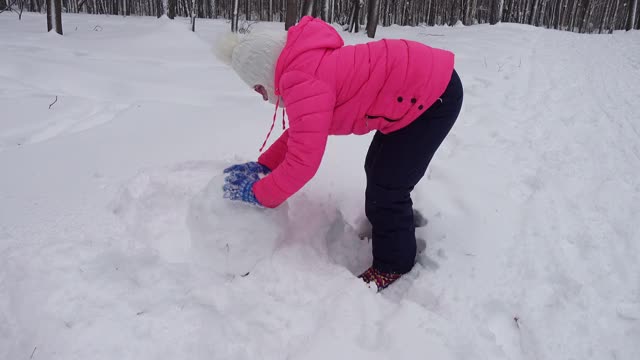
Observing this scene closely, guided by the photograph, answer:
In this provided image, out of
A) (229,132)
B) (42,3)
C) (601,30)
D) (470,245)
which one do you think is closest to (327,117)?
(470,245)

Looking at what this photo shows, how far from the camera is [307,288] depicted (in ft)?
5.07

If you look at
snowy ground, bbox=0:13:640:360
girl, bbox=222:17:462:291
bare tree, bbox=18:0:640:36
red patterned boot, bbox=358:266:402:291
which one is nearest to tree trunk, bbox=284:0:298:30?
snowy ground, bbox=0:13:640:360

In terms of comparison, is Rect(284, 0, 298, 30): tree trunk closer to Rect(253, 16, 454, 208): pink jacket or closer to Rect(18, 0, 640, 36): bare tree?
Rect(253, 16, 454, 208): pink jacket

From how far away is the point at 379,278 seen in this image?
160 cm

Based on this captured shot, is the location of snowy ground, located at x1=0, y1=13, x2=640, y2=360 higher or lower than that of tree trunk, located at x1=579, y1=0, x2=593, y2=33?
lower

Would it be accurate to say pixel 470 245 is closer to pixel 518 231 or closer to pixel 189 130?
pixel 518 231

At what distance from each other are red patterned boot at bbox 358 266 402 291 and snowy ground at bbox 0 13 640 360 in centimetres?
4

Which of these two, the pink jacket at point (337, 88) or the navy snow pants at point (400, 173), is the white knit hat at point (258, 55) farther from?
the navy snow pants at point (400, 173)

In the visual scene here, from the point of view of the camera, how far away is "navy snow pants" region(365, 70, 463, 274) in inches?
58.9

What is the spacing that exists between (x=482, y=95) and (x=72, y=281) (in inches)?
151

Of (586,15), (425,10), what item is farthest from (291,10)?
(586,15)

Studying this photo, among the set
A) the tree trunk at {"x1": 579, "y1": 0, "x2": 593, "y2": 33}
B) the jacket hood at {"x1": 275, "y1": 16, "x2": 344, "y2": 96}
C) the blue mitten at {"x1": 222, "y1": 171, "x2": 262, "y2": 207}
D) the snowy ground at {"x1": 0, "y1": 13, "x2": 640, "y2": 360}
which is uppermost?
the tree trunk at {"x1": 579, "y1": 0, "x2": 593, "y2": 33}

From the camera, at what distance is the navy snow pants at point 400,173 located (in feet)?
4.91

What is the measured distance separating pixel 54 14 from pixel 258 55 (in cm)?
841
